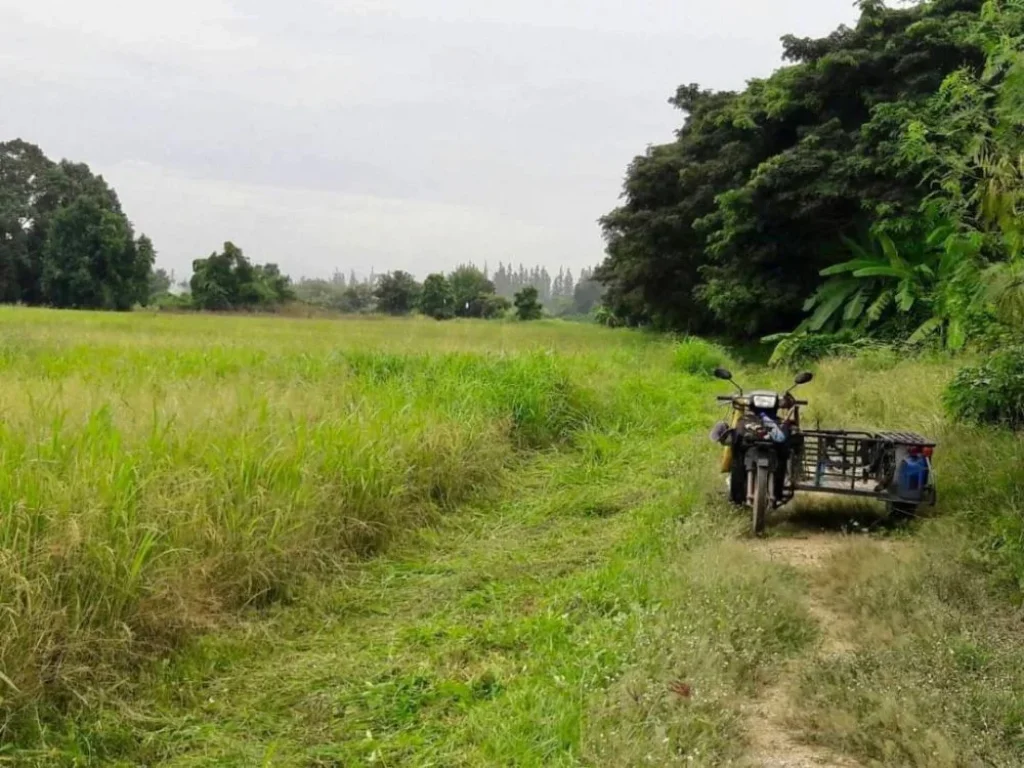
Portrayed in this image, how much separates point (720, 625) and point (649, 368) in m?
10.4

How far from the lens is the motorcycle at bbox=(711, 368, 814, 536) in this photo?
4.99 m

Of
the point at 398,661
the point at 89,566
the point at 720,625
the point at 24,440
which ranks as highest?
the point at 24,440

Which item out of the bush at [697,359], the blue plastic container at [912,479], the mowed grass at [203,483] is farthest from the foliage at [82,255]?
the blue plastic container at [912,479]

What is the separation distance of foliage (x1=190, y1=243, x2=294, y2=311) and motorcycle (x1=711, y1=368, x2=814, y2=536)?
4267 cm

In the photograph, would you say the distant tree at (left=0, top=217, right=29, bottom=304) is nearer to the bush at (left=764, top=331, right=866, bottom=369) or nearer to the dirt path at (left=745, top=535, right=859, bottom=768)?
the bush at (left=764, top=331, right=866, bottom=369)

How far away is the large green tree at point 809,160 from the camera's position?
13.2 m

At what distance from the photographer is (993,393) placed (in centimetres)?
605

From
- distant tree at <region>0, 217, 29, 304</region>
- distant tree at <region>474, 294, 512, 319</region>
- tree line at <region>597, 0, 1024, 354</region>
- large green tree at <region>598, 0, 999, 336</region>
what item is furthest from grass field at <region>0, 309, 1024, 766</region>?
distant tree at <region>474, 294, 512, 319</region>

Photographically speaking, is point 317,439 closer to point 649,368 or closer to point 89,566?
point 89,566

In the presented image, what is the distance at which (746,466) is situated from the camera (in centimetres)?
516

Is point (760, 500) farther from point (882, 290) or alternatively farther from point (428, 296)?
point (428, 296)

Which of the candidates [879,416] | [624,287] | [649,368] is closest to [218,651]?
[879,416]

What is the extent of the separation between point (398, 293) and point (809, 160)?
43.3 m

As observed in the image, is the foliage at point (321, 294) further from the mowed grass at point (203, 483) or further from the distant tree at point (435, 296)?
→ the mowed grass at point (203, 483)
